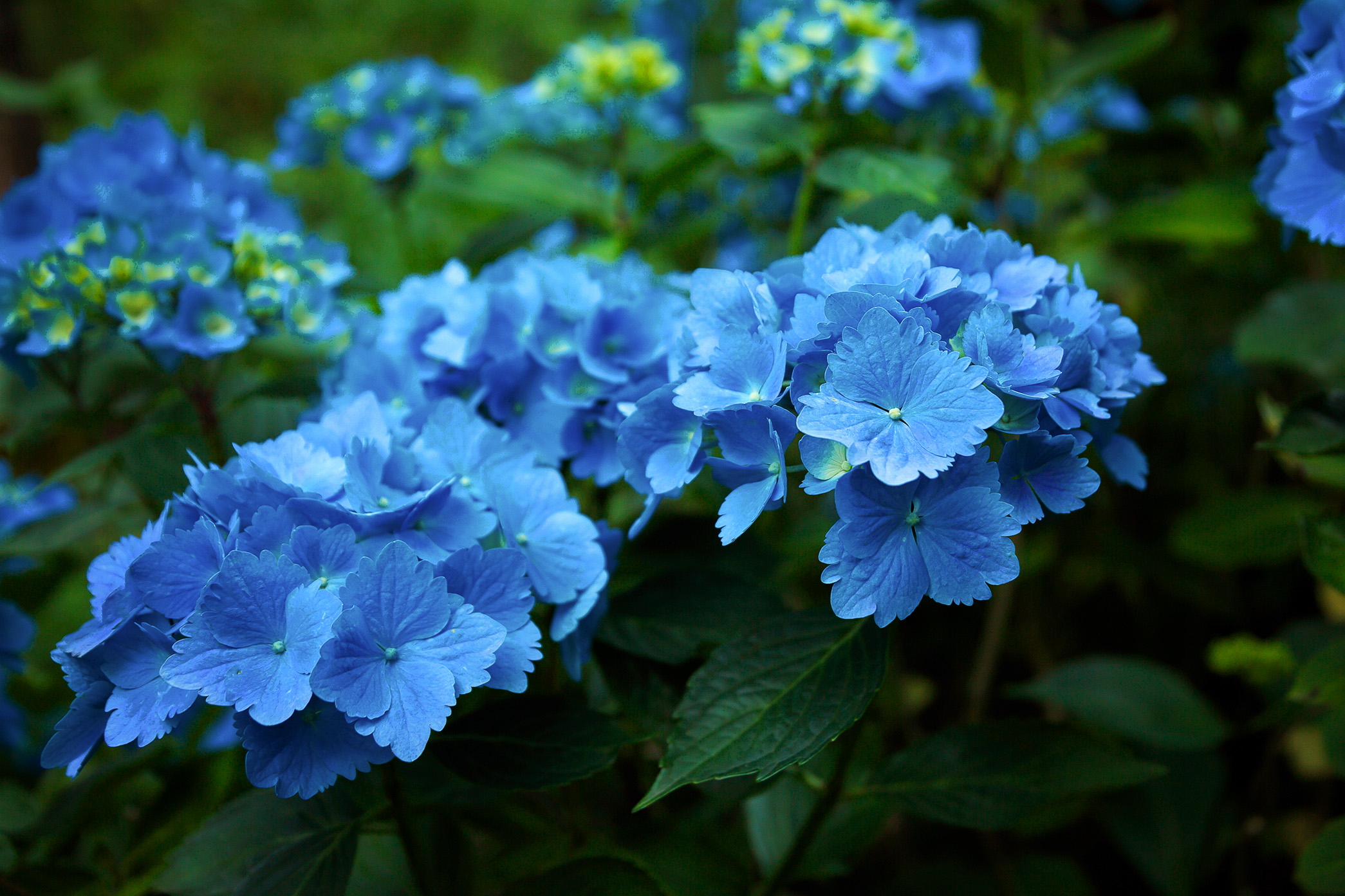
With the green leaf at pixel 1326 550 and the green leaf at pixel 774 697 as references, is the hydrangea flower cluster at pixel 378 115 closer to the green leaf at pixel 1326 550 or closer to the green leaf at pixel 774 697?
the green leaf at pixel 774 697

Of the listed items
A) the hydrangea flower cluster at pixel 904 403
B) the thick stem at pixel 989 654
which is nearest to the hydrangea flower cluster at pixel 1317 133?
the hydrangea flower cluster at pixel 904 403

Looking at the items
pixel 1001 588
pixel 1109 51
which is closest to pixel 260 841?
pixel 1001 588

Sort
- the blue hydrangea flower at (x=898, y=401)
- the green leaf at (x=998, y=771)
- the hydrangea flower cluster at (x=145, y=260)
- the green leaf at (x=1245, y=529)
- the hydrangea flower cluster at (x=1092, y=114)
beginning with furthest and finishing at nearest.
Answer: the hydrangea flower cluster at (x=1092, y=114), the green leaf at (x=1245, y=529), the hydrangea flower cluster at (x=145, y=260), the green leaf at (x=998, y=771), the blue hydrangea flower at (x=898, y=401)

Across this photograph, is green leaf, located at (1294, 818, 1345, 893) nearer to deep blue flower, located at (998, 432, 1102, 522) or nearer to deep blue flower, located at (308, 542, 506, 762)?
deep blue flower, located at (998, 432, 1102, 522)

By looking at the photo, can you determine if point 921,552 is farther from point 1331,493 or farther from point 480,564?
point 1331,493

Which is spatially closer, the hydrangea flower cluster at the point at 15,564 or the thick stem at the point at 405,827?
the thick stem at the point at 405,827

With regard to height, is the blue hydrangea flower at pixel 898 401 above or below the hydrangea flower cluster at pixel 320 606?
above

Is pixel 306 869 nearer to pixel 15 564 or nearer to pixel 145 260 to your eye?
pixel 145 260
